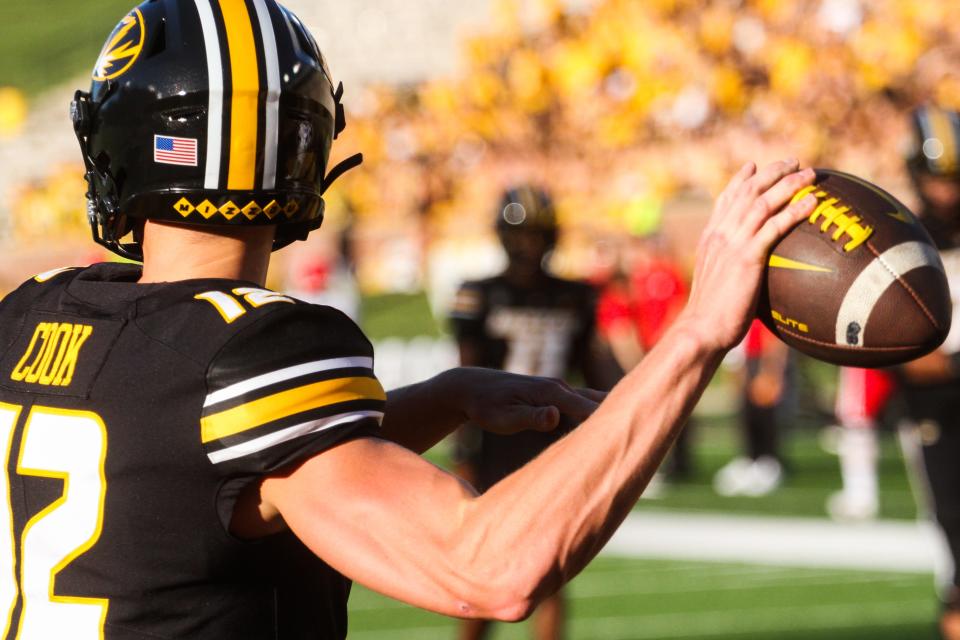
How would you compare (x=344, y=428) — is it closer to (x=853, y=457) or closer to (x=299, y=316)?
(x=299, y=316)

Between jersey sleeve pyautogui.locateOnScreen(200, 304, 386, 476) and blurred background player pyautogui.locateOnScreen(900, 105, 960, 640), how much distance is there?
3635 millimetres

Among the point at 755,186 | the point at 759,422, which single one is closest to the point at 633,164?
the point at 759,422

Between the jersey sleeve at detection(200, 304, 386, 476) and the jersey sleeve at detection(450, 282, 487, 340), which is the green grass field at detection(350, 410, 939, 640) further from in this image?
the jersey sleeve at detection(200, 304, 386, 476)

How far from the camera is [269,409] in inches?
63.0

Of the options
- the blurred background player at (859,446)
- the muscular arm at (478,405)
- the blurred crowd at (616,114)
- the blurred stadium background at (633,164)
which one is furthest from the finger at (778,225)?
the blurred crowd at (616,114)

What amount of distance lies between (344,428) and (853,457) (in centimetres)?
826

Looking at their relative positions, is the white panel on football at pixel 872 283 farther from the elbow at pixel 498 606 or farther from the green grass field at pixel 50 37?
the green grass field at pixel 50 37

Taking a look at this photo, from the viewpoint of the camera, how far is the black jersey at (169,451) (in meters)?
1.62

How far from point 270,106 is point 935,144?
147 inches

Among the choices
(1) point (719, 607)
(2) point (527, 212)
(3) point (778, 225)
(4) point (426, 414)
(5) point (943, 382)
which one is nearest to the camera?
(3) point (778, 225)

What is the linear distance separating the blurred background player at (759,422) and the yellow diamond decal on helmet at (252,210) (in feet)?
29.6

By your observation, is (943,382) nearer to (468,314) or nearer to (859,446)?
(468,314)

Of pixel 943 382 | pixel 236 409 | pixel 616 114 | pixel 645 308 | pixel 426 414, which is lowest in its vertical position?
pixel 645 308

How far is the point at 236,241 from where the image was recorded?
1.92 metres
